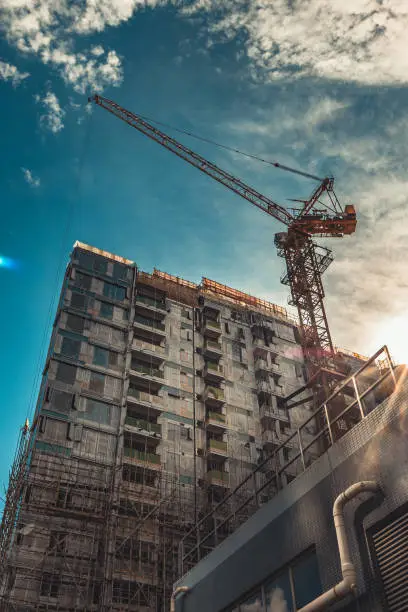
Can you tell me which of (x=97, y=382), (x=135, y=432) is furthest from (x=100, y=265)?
(x=135, y=432)

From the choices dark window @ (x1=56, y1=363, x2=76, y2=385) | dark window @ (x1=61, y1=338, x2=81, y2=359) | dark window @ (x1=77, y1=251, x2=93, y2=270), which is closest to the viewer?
dark window @ (x1=56, y1=363, x2=76, y2=385)

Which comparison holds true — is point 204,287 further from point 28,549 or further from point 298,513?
point 298,513

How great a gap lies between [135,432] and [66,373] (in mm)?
7443

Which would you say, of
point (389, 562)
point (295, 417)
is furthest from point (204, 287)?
point (389, 562)

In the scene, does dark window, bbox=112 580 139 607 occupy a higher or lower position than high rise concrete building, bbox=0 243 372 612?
lower

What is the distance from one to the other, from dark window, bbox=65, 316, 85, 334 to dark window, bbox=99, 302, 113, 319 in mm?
2220

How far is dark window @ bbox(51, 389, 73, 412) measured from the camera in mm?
42844

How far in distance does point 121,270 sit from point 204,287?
40.1 ft

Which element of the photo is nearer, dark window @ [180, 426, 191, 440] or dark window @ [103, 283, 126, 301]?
dark window @ [180, 426, 191, 440]

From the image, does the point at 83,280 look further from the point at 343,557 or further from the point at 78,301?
the point at 343,557

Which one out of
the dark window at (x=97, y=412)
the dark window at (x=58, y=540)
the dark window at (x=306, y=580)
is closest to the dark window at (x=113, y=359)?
the dark window at (x=97, y=412)

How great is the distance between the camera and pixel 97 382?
46.4 m

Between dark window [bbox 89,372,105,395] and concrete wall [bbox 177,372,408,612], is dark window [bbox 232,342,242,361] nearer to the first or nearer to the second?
dark window [bbox 89,372,105,395]

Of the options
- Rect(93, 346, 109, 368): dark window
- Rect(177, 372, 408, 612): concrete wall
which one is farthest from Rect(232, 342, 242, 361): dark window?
Rect(177, 372, 408, 612): concrete wall
